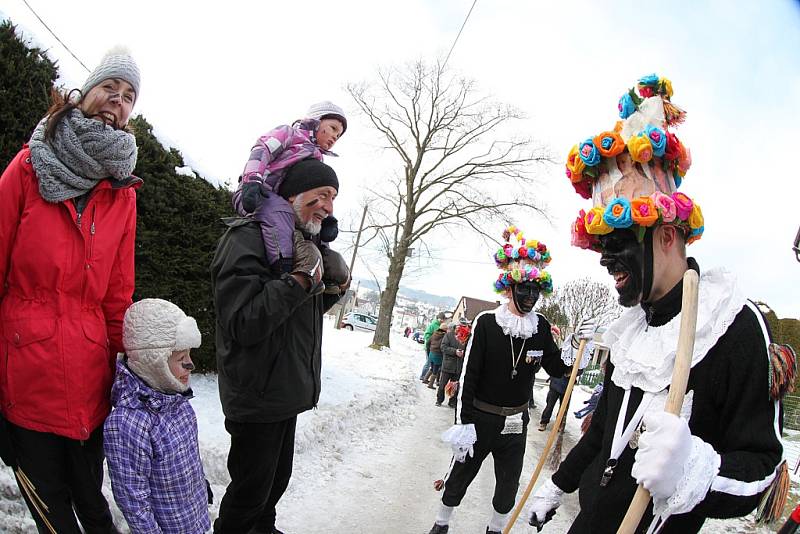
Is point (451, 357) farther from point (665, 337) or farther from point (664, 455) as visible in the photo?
point (664, 455)

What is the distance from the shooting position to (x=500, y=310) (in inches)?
154

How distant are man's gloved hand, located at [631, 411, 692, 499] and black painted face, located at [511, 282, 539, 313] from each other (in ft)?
8.10

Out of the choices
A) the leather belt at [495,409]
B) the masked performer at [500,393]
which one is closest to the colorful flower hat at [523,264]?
the masked performer at [500,393]

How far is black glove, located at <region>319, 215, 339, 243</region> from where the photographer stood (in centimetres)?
273

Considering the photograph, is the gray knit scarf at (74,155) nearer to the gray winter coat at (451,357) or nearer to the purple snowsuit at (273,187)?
the purple snowsuit at (273,187)

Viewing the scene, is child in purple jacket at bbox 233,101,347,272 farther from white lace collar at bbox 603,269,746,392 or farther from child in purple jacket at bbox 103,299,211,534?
white lace collar at bbox 603,269,746,392

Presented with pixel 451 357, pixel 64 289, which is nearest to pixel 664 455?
pixel 64 289

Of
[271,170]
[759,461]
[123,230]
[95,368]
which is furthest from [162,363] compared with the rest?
[759,461]

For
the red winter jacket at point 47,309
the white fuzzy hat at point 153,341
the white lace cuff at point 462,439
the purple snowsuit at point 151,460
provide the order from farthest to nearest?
the white lace cuff at point 462,439, the white fuzzy hat at point 153,341, the purple snowsuit at point 151,460, the red winter jacket at point 47,309

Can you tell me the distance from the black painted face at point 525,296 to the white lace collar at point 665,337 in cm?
185

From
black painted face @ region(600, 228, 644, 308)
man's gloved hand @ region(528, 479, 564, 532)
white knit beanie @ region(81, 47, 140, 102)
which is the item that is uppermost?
white knit beanie @ region(81, 47, 140, 102)

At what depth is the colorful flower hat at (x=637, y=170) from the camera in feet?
5.56

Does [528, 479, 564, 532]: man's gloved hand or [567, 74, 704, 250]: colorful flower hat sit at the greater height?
[567, 74, 704, 250]: colorful flower hat

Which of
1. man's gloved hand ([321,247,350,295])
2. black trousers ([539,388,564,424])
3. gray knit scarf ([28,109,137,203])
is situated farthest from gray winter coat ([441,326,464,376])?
gray knit scarf ([28,109,137,203])
